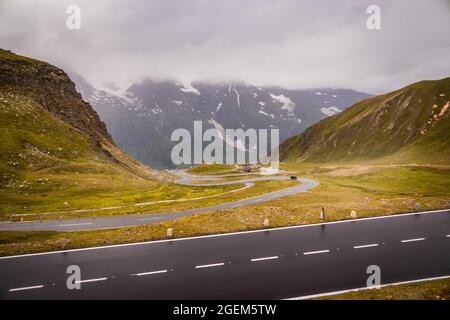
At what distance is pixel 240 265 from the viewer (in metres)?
20.8

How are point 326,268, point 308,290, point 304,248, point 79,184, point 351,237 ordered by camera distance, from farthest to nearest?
point 79,184, point 351,237, point 304,248, point 326,268, point 308,290

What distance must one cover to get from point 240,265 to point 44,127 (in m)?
114

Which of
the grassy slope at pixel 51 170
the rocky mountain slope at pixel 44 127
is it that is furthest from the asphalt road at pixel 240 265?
the rocky mountain slope at pixel 44 127

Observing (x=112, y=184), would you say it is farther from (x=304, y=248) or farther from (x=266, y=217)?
(x=304, y=248)

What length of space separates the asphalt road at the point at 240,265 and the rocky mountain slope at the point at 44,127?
6602cm

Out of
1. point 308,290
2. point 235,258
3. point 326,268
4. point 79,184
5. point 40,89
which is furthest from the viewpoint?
point 40,89

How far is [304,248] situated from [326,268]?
13.0 feet

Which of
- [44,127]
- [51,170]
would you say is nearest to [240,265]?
[51,170]

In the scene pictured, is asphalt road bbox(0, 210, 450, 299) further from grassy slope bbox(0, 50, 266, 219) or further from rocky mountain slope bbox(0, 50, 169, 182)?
rocky mountain slope bbox(0, 50, 169, 182)

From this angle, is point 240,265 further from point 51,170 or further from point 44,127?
point 44,127

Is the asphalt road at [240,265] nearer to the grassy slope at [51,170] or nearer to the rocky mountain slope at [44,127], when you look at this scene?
the grassy slope at [51,170]

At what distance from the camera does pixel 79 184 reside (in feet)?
262

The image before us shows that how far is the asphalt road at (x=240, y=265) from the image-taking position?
684 inches
